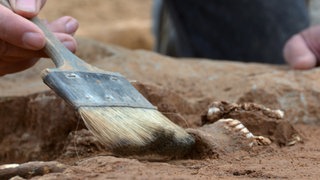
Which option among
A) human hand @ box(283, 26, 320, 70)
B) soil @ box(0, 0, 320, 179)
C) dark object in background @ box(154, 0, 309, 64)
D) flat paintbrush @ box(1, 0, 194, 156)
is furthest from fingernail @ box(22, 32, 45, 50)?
dark object in background @ box(154, 0, 309, 64)

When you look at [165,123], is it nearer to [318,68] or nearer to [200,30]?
[318,68]

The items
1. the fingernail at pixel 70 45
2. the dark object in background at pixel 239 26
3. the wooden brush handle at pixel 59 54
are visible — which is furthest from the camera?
the dark object in background at pixel 239 26

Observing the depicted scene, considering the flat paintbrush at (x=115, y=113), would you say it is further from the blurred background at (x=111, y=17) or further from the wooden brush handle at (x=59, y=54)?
the blurred background at (x=111, y=17)

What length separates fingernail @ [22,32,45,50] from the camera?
2.02 m

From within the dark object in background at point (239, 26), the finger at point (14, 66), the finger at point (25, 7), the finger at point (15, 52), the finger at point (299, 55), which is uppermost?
the finger at point (25, 7)

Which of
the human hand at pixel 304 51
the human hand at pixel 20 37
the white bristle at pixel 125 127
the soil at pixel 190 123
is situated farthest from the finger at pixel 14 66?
the human hand at pixel 304 51

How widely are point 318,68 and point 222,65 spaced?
1.46ft

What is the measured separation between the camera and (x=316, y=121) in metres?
2.59

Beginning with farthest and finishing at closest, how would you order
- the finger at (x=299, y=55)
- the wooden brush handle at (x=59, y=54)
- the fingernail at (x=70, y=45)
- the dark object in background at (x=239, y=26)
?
the dark object in background at (x=239, y=26) < the finger at (x=299, y=55) < the fingernail at (x=70, y=45) < the wooden brush handle at (x=59, y=54)

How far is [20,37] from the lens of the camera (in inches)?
80.5

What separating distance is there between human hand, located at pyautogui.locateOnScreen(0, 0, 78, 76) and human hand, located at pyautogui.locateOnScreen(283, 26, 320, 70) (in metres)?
1.17

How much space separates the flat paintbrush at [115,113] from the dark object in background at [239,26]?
2.62 meters

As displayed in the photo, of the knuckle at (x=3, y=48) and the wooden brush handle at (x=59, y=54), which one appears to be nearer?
the wooden brush handle at (x=59, y=54)

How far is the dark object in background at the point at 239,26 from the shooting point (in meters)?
4.45
